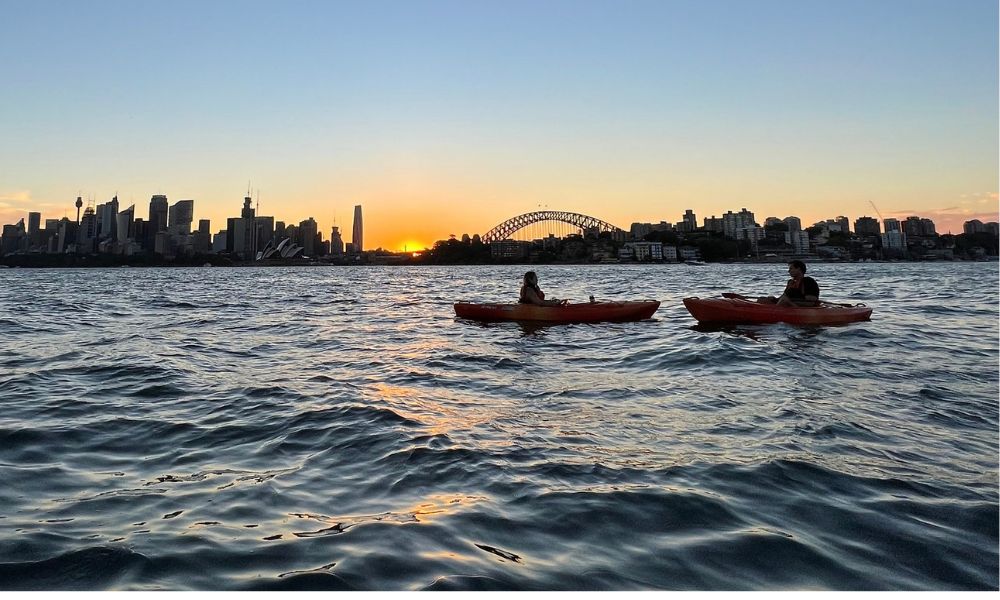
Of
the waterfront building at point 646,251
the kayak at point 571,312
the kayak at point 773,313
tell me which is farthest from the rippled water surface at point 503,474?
the waterfront building at point 646,251

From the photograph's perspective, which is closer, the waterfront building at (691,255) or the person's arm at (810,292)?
the person's arm at (810,292)

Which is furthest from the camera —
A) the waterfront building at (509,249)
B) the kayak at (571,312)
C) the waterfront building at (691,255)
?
the waterfront building at (509,249)

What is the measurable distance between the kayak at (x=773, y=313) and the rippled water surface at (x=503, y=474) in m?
4.12

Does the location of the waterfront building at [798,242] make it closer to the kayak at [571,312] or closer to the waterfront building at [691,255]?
the waterfront building at [691,255]

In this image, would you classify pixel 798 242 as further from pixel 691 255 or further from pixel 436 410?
pixel 436 410

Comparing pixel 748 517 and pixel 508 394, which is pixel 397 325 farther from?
pixel 748 517

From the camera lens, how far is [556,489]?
14.0ft

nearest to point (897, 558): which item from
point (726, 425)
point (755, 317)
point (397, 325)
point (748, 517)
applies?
point (748, 517)

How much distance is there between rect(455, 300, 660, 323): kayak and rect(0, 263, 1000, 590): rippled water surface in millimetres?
5491

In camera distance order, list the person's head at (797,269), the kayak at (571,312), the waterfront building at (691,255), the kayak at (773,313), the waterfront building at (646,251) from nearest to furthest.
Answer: the kayak at (773,313) < the person's head at (797,269) < the kayak at (571,312) < the waterfront building at (691,255) < the waterfront building at (646,251)

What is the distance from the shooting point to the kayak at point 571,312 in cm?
1569

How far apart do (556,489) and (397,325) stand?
1382 cm
